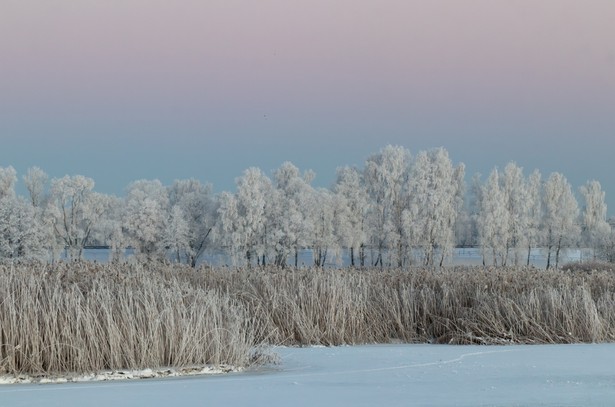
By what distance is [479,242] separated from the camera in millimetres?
68438

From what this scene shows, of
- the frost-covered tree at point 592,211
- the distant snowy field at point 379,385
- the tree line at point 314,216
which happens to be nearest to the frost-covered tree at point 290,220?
the tree line at point 314,216

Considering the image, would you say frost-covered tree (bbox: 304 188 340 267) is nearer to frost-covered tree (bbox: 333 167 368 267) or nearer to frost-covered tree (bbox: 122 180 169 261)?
frost-covered tree (bbox: 333 167 368 267)

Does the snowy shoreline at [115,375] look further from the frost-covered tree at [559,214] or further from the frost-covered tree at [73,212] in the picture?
the frost-covered tree at [559,214]

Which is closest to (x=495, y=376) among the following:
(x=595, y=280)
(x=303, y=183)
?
(x=595, y=280)

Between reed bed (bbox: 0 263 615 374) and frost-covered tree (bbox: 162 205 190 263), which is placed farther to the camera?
frost-covered tree (bbox: 162 205 190 263)

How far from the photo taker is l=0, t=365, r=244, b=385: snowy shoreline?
898cm

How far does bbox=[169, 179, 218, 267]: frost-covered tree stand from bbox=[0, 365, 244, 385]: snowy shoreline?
54434mm

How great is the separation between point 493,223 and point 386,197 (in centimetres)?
849

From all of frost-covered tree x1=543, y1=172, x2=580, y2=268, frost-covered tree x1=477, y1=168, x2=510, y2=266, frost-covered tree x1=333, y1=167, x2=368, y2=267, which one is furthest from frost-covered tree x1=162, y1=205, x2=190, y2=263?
frost-covered tree x1=543, y1=172, x2=580, y2=268

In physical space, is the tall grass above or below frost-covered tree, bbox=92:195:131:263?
below

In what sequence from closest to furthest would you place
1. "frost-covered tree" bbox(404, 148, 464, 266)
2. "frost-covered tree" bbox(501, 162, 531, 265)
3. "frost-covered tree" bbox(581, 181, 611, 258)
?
"frost-covered tree" bbox(404, 148, 464, 266), "frost-covered tree" bbox(501, 162, 531, 265), "frost-covered tree" bbox(581, 181, 611, 258)

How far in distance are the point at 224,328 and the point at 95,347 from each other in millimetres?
1371

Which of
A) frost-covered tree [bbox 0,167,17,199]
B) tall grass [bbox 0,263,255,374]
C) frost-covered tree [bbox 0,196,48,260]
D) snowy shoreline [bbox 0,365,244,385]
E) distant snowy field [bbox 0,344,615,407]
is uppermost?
frost-covered tree [bbox 0,167,17,199]

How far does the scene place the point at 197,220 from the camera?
67438 mm
